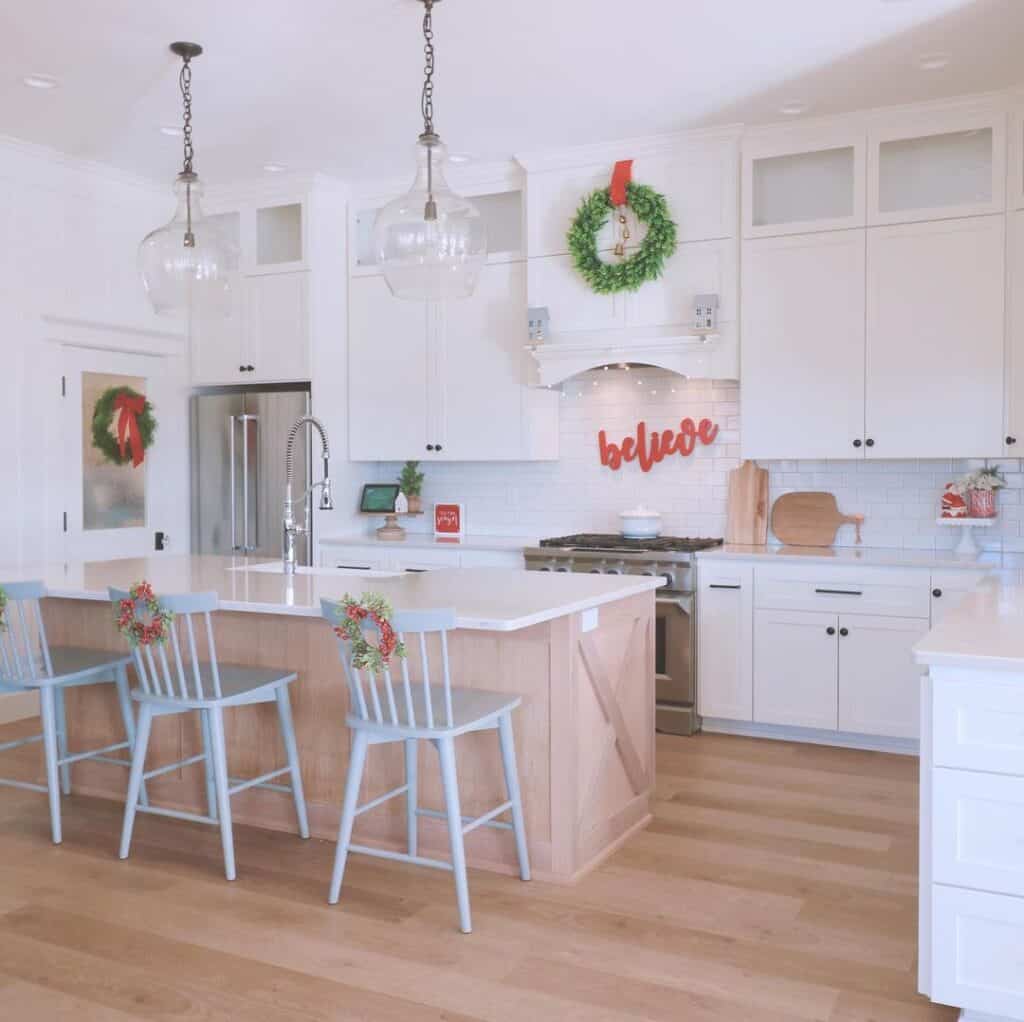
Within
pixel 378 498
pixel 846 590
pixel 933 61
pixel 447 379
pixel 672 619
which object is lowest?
pixel 672 619

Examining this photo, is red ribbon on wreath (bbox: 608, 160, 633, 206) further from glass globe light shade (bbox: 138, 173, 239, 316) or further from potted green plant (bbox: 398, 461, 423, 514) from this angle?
glass globe light shade (bbox: 138, 173, 239, 316)

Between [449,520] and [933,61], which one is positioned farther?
[449,520]

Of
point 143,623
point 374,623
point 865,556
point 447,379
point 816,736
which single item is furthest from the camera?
point 447,379

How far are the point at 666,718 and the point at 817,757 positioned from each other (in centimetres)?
75

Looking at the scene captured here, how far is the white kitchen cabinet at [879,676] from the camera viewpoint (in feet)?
15.9

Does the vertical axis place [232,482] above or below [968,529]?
above

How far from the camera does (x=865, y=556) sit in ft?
16.5

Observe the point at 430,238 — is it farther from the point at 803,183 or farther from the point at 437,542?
the point at 437,542

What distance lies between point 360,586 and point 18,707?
111 inches

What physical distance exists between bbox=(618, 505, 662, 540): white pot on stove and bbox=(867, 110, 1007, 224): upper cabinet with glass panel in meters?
1.81

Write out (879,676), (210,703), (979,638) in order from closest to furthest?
1. (979,638)
2. (210,703)
3. (879,676)

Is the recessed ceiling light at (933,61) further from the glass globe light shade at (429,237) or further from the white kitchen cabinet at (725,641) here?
the white kitchen cabinet at (725,641)

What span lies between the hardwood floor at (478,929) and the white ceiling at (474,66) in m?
2.97

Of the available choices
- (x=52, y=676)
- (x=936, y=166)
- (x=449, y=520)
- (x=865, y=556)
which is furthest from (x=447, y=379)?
(x=52, y=676)
